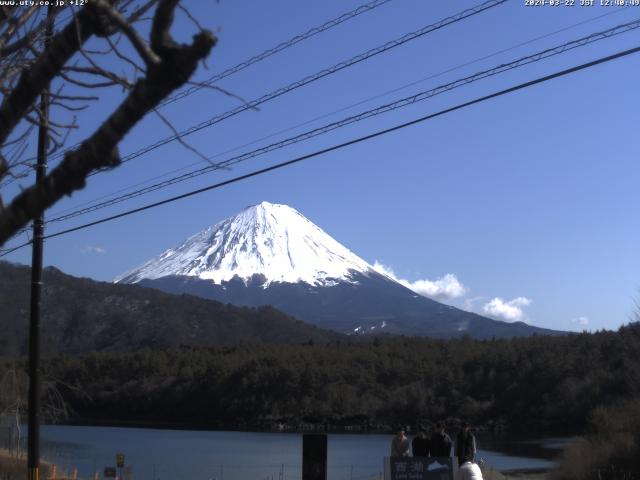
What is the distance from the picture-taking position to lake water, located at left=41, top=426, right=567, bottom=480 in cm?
3466

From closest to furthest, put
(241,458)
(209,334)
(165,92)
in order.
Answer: (165,92)
(241,458)
(209,334)

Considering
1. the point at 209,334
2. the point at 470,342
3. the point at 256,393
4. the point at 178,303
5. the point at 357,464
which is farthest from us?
the point at 178,303

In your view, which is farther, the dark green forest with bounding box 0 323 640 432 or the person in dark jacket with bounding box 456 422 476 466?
the dark green forest with bounding box 0 323 640 432

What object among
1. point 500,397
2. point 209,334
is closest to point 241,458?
point 500,397

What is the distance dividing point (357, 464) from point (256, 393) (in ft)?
134

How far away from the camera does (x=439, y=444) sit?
14.7 meters

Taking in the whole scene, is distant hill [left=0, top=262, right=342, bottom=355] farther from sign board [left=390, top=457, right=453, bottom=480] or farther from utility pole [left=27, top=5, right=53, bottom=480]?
sign board [left=390, top=457, right=453, bottom=480]

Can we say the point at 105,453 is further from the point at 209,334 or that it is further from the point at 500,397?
the point at 209,334

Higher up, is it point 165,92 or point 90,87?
point 90,87

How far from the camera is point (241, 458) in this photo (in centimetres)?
4162

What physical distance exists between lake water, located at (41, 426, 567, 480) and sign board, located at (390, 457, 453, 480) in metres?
15.3

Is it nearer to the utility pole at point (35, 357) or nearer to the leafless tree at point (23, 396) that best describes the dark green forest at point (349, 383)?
the leafless tree at point (23, 396)

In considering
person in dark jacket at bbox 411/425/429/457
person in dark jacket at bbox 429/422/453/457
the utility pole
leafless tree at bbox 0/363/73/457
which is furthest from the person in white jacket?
leafless tree at bbox 0/363/73/457

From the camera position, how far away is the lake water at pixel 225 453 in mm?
34656
